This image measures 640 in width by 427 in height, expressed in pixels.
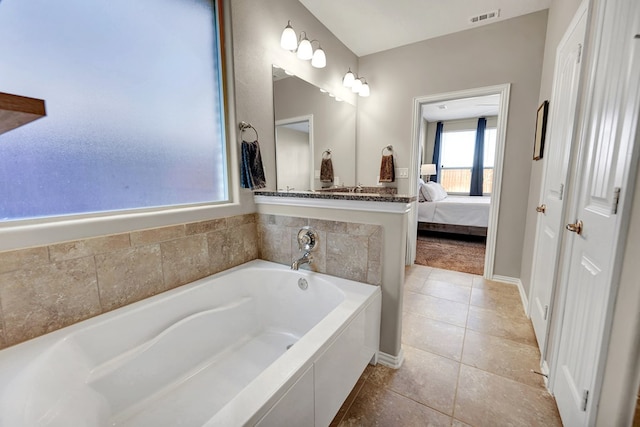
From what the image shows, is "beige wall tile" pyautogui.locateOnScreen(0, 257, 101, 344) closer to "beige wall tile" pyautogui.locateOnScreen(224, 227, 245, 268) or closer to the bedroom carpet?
"beige wall tile" pyautogui.locateOnScreen(224, 227, 245, 268)

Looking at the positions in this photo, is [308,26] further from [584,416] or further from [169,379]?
[584,416]

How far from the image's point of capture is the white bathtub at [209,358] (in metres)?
0.84

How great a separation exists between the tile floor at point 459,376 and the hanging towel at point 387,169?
143 centimetres

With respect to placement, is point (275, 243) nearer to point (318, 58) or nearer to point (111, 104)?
point (111, 104)

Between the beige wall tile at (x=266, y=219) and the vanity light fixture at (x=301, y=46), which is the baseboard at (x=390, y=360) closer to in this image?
the beige wall tile at (x=266, y=219)

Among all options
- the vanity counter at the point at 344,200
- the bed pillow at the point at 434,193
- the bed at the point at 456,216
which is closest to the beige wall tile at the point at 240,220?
the vanity counter at the point at 344,200

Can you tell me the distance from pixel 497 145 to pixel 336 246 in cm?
212

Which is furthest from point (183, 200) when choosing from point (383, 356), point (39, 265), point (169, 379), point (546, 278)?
point (546, 278)

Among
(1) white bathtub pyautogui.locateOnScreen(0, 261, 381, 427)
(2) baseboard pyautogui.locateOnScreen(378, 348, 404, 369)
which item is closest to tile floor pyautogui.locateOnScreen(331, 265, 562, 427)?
(2) baseboard pyautogui.locateOnScreen(378, 348, 404, 369)

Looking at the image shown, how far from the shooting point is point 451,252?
3.71 m

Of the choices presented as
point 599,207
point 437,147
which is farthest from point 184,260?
point 437,147

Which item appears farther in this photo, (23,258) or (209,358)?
(209,358)

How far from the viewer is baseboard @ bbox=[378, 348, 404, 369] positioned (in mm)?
1561

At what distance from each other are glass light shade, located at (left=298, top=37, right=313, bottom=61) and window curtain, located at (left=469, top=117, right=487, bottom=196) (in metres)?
5.30
